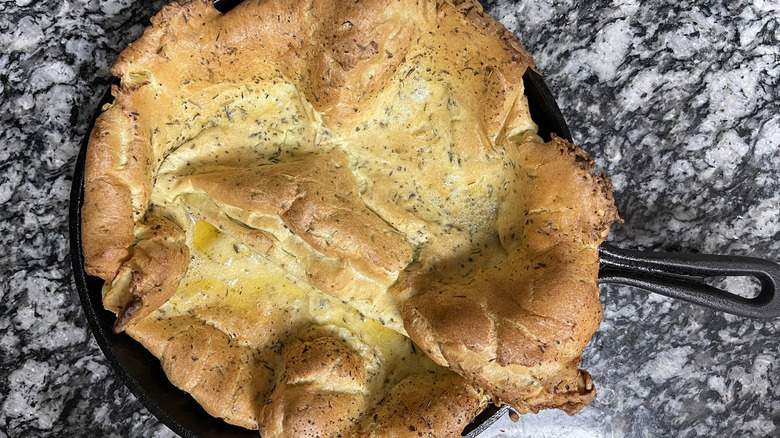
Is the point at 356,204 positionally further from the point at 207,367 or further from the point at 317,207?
the point at 207,367

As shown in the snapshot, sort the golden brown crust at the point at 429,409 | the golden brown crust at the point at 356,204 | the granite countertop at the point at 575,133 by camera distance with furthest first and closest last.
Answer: the granite countertop at the point at 575,133 → the golden brown crust at the point at 429,409 → the golden brown crust at the point at 356,204

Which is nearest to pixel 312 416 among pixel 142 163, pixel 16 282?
pixel 142 163

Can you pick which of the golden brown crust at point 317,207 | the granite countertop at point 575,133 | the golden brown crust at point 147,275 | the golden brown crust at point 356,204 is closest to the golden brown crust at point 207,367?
the golden brown crust at point 356,204

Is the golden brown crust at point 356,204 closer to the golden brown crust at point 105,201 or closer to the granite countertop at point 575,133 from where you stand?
the golden brown crust at point 105,201

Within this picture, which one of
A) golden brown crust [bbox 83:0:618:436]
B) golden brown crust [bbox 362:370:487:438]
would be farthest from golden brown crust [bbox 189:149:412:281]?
golden brown crust [bbox 362:370:487:438]

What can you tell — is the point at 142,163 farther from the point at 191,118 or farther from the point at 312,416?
the point at 312,416
